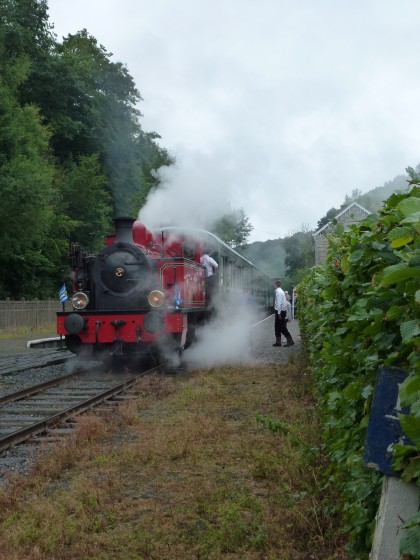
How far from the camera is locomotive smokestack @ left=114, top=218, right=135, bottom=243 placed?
503 inches

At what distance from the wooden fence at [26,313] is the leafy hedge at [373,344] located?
23640 mm

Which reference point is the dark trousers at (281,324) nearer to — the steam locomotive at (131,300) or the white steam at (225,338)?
the white steam at (225,338)

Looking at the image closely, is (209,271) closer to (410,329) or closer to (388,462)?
(388,462)

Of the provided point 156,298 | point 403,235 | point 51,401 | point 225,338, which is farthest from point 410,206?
point 225,338

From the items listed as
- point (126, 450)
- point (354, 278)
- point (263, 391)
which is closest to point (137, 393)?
point (263, 391)

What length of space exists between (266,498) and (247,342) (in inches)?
541

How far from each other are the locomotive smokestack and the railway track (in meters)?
2.60

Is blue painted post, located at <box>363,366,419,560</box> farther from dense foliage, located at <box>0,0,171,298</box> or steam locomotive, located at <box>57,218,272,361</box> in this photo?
dense foliage, located at <box>0,0,171,298</box>

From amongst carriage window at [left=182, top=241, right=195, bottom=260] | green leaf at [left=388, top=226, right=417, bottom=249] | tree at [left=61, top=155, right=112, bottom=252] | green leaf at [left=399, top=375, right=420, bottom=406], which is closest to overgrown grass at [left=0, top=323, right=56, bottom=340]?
tree at [left=61, top=155, right=112, bottom=252]

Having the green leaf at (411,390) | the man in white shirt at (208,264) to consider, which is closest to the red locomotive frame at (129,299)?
the man in white shirt at (208,264)

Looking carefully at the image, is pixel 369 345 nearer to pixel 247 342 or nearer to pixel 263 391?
pixel 263 391

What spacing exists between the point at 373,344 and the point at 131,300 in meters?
9.92

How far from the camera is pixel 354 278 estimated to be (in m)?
3.44

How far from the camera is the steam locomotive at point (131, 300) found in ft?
38.7
